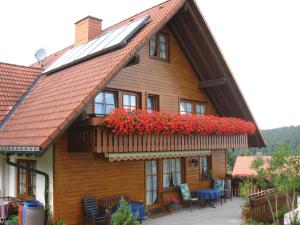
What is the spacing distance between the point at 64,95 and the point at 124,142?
2437 mm

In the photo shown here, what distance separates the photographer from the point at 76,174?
36.3 ft

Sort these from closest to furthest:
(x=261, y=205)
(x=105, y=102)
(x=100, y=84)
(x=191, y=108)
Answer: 1. (x=100, y=84)
2. (x=261, y=205)
3. (x=105, y=102)
4. (x=191, y=108)

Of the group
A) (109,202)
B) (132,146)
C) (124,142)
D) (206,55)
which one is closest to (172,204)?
(109,202)

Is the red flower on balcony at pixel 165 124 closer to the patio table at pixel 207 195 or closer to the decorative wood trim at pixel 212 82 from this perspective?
the decorative wood trim at pixel 212 82

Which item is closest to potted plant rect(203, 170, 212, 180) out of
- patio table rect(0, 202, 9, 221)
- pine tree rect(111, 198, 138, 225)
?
pine tree rect(111, 198, 138, 225)

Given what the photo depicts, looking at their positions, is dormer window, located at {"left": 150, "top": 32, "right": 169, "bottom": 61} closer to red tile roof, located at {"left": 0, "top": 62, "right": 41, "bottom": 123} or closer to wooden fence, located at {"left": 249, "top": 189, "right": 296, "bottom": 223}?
red tile roof, located at {"left": 0, "top": 62, "right": 41, "bottom": 123}

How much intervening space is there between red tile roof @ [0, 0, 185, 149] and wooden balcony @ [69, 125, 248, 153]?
883mm

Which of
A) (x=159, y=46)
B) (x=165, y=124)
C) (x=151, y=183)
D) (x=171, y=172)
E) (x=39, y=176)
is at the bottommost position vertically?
(x=151, y=183)

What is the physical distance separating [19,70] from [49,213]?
7.51 m

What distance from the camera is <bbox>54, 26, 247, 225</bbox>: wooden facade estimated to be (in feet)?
34.6

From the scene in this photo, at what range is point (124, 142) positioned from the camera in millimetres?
10383

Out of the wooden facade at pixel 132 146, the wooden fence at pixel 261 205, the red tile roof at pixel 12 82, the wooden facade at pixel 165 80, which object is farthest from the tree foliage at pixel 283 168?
the red tile roof at pixel 12 82

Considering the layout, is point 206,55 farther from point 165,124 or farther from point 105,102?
point 105,102

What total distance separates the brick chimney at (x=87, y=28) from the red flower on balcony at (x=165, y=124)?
6813 mm
